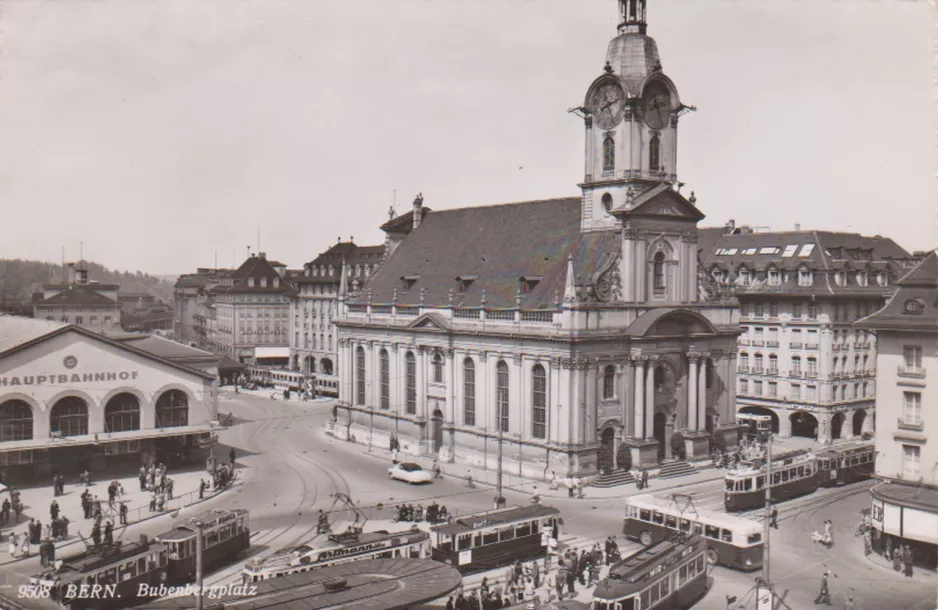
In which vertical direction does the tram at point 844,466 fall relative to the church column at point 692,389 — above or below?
below

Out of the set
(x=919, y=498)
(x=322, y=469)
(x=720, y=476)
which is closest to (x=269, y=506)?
(x=322, y=469)

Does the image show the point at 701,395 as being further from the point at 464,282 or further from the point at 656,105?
the point at 656,105

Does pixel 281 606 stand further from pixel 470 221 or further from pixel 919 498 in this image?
pixel 470 221

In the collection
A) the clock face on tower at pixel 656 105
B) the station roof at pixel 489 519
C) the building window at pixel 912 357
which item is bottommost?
the station roof at pixel 489 519

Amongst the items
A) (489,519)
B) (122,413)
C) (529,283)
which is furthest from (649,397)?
(122,413)

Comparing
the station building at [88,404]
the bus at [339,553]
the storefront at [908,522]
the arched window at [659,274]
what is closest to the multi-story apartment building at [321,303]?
the station building at [88,404]

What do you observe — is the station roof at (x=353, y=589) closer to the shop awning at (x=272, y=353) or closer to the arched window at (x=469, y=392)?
the arched window at (x=469, y=392)
